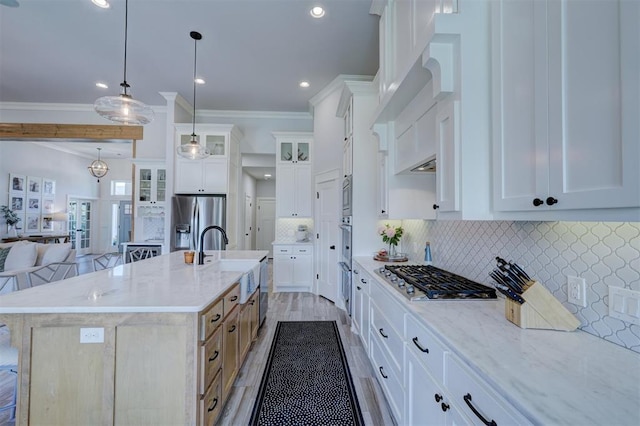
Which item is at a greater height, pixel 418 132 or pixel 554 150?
pixel 418 132

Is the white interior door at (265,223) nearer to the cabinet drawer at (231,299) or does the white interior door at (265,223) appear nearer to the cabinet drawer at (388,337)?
the cabinet drawer at (231,299)

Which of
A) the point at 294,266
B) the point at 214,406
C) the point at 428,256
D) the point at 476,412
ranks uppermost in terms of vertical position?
the point at 428,256

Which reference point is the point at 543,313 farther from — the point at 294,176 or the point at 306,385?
the point at 294,176

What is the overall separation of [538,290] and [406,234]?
6.46 feet

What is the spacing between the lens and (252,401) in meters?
1.98

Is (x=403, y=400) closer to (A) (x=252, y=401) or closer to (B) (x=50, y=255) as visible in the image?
(A) (x=252, y=401)

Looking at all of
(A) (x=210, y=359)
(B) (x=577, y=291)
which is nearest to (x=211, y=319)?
(A) (x=210, y=359)

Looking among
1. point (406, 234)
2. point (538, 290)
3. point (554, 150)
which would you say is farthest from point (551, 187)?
point (406, 234)

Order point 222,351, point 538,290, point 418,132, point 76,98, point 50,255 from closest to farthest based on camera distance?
point 538,290, point 222,351, point 418,132, point 50,255, point 76,98

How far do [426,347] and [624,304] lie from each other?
0.73 metres

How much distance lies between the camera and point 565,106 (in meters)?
0.86

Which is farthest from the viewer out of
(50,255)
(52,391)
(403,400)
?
(50,255)

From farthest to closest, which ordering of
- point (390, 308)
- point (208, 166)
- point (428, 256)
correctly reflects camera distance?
point (208, 166)
point (428, 256)
point (390, 308)

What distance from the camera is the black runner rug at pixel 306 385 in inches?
72.0
